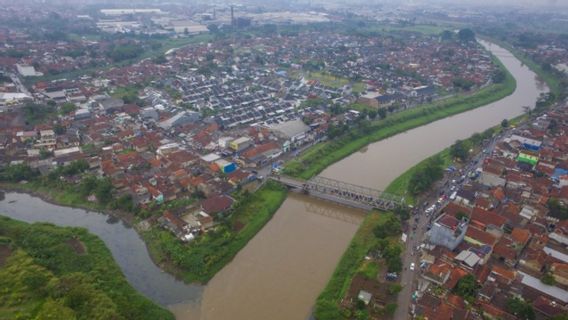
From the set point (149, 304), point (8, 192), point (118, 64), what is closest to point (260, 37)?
point (118, 64)

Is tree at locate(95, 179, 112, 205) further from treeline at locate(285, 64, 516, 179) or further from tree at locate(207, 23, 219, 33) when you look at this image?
tree at locate(207, 23, 219, 33)

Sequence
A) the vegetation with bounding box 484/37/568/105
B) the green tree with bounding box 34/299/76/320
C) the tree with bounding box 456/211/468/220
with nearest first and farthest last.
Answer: the green tree with bounding box 34/299/76/320 < the tree with bounding box 456/211/468/220 < the vegetation with bounding box 484/37/568/105

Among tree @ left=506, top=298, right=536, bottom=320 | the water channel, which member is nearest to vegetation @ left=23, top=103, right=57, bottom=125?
the water channel

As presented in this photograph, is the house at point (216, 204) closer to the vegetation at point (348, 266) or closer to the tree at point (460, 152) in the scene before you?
the vegetation at point (348, 266)

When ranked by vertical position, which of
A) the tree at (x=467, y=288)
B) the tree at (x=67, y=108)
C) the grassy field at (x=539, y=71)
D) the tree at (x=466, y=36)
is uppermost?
the tree at (x=466, y=36)

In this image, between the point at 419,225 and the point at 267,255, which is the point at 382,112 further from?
the point at 267,255

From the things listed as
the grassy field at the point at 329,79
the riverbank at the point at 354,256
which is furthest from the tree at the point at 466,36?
the riverbank at the point at 354,256

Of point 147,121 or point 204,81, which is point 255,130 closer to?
point 147,121
